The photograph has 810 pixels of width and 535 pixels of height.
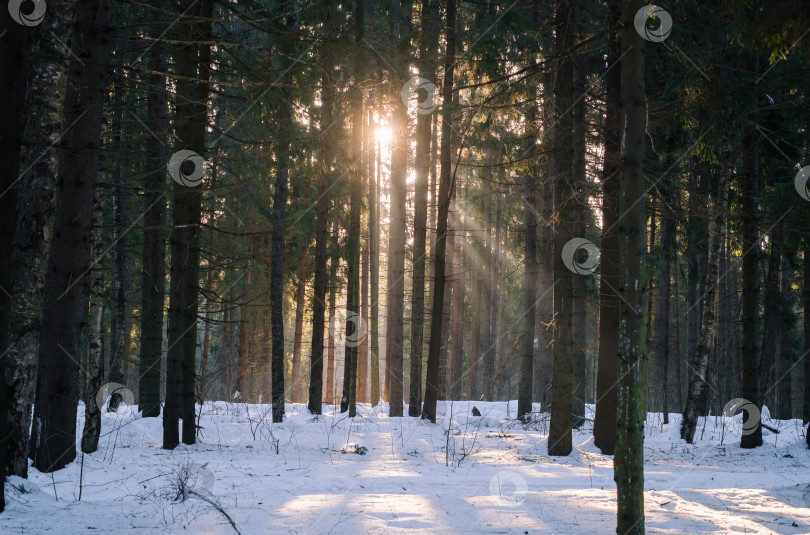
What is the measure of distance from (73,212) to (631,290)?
6.12 metres

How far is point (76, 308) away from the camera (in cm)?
717

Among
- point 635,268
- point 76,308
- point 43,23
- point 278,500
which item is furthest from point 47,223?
point 635,268

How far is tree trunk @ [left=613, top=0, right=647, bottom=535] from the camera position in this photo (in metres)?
4.81

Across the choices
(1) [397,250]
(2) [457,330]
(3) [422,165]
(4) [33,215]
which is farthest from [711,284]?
(2) [457,330]

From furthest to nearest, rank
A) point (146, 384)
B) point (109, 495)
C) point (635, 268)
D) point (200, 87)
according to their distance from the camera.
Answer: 1. point (146, 384)
2. point (200, 87)
3. point (109, 495)
4. point (635, 268)

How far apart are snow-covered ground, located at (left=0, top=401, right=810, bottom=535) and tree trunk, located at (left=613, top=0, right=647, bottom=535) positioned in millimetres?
864

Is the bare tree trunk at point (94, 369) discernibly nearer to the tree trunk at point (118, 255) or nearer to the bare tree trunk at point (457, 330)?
the tree trunk at point (118, 255)

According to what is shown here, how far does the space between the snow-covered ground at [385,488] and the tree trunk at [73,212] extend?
1.25 meters

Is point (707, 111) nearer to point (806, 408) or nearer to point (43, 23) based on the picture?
point (43, 23)

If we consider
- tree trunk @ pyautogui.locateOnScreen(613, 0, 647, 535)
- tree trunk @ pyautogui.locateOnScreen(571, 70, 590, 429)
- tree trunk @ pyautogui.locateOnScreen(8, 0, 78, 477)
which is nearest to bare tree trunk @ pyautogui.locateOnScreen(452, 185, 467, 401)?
tree trunk @ pyautogui.locateOnScreen(571, 70, 590, 429)

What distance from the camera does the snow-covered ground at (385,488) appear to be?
17.5 feet

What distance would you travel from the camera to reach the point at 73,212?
6.77 meters

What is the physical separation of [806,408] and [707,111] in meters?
13.1

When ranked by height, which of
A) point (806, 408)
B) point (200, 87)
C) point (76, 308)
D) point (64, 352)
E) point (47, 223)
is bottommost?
point (806, 408)
